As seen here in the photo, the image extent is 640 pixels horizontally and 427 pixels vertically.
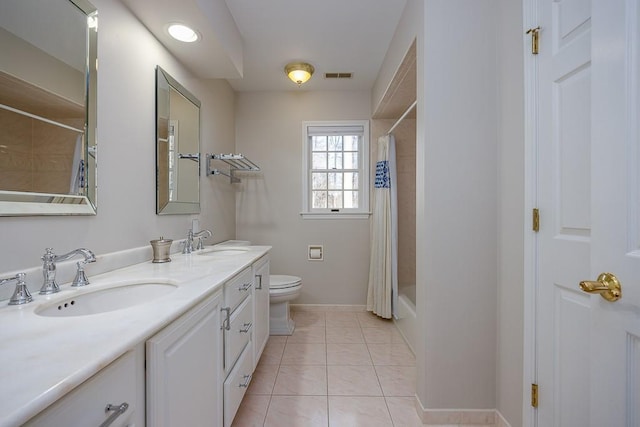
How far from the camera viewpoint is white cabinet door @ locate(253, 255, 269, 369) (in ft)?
5.79

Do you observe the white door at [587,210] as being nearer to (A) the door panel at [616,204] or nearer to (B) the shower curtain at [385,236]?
(A) the door panel at [616,204]

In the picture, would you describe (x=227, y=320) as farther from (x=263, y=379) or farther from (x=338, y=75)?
(x=338, y=75)

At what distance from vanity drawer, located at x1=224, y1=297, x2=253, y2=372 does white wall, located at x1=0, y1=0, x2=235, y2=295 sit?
0.66 metres

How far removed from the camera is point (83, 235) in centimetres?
115

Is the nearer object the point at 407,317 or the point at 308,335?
the point at 407,317

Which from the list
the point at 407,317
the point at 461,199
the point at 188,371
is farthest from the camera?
the point at 407,317

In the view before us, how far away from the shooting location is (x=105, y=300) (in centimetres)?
102

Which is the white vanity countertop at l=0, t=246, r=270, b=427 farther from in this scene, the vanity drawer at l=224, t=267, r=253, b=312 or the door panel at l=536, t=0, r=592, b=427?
the door panel at l=536, t=0, r=592, b=427

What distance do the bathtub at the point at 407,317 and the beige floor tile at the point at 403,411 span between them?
1.53 ft

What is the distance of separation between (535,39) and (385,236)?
190 centimetres

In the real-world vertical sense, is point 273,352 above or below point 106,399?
below

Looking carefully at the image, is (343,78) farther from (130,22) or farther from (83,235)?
(83,235)

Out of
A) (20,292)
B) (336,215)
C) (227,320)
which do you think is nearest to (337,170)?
(336,215)

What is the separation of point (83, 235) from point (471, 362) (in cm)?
197
